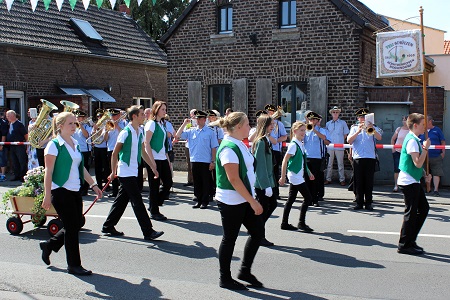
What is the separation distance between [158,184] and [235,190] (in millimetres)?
4245

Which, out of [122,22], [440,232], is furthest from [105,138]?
[122,22]

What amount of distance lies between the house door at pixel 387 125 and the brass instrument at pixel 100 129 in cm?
703

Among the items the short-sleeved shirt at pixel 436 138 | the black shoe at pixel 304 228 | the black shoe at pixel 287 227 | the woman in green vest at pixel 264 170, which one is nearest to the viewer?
the woman in green vest at pixel 264 170

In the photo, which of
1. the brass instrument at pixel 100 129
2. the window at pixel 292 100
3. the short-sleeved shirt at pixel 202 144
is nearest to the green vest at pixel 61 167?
the short-sleeved shirt at pixel 202 144

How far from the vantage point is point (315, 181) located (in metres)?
12.1

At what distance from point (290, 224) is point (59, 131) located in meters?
4.25

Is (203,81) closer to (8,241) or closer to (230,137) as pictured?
(8,241)

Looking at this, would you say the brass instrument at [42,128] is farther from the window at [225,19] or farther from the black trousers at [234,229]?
the black trousers at [234,229]

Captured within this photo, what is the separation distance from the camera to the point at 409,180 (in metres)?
7.46

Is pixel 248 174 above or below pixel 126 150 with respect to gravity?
below

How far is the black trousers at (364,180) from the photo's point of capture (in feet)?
36.9

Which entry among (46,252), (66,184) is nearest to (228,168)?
(66,184)

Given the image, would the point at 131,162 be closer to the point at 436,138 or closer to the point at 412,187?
the point at 412,187

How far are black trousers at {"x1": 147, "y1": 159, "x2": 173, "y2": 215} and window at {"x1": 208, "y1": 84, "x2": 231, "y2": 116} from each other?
758cm
